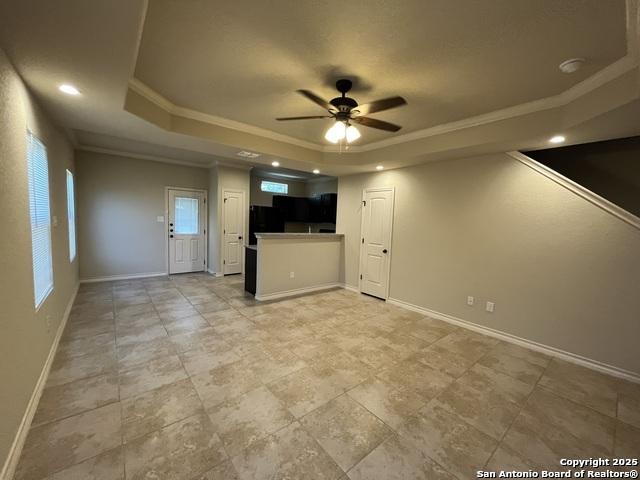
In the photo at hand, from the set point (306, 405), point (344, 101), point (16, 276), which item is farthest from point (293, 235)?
point (16, 276)

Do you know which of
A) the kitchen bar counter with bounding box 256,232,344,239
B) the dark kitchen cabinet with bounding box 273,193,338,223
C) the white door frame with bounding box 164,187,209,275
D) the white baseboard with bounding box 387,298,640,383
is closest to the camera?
the white baseboard with bounding box 387,298,640,383

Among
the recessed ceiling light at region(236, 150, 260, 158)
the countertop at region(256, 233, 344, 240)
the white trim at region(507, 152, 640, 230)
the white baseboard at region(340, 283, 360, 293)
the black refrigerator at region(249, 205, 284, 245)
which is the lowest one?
the white baseboard at region(340, 283, 360, 293)

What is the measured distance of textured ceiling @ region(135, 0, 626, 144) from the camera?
5.40ft

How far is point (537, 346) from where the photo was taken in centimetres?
316

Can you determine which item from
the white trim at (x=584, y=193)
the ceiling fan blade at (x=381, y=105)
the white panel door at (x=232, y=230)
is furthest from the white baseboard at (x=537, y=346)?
the white panel door at (x=232, y=230)

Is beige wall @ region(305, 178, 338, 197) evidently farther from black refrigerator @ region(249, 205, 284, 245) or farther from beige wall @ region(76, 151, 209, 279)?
beige wall @ region(76, 151, 209, 279)

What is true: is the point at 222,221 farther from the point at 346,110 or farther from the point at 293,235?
the point at 346,110

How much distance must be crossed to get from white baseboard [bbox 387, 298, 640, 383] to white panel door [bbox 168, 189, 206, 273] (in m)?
4.97

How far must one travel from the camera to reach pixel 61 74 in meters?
1.96

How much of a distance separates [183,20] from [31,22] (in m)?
0.79

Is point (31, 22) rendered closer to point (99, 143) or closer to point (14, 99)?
point (14, 99)

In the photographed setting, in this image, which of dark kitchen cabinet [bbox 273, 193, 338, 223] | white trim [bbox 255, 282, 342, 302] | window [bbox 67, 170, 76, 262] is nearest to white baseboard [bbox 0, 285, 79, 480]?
window [bbox 67, 170, 76, 262]

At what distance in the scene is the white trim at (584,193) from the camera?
2.65 meters

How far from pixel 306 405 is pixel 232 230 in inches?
193
